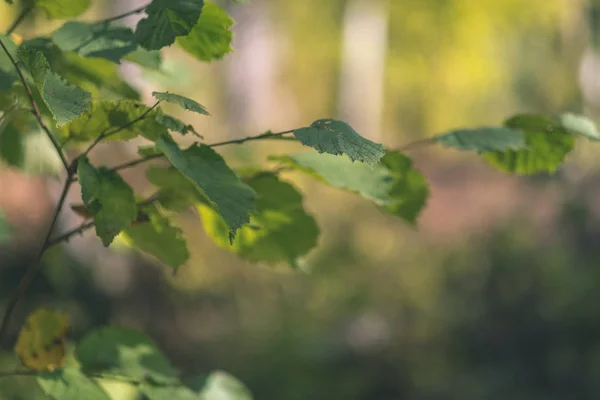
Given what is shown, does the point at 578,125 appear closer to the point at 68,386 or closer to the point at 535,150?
the point at 535,150

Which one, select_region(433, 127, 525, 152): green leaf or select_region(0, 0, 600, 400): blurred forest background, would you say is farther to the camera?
select_region(0, 0, 600, 400): blurred forest background

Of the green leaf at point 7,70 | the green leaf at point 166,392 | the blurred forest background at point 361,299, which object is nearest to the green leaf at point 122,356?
the green leaf at point 166,392

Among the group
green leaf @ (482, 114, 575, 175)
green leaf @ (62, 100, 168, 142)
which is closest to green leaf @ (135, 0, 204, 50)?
green leaf @ (62, 100, 168, 142)

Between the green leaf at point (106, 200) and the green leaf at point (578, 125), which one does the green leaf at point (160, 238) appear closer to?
the green leaf at point (106, 200)

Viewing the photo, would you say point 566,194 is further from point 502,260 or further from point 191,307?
point 191,307

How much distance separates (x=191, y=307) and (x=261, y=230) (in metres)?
4.76

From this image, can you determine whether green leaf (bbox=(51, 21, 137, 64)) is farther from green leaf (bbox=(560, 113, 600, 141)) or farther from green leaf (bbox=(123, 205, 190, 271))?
green leaf (bbox=(560, 113, 600, 141))

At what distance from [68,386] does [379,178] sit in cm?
41

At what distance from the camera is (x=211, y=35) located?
0.78 meters

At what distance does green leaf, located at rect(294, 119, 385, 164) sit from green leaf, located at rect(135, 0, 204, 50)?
14 centimetres

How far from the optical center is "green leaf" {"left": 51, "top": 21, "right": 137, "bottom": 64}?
769 mm

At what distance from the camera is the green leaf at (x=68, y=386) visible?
0.77 meters

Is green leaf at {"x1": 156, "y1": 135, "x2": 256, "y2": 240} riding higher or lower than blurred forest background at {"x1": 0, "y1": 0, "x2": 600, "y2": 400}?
lower

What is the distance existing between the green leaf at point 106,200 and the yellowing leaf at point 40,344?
0.84 feet
